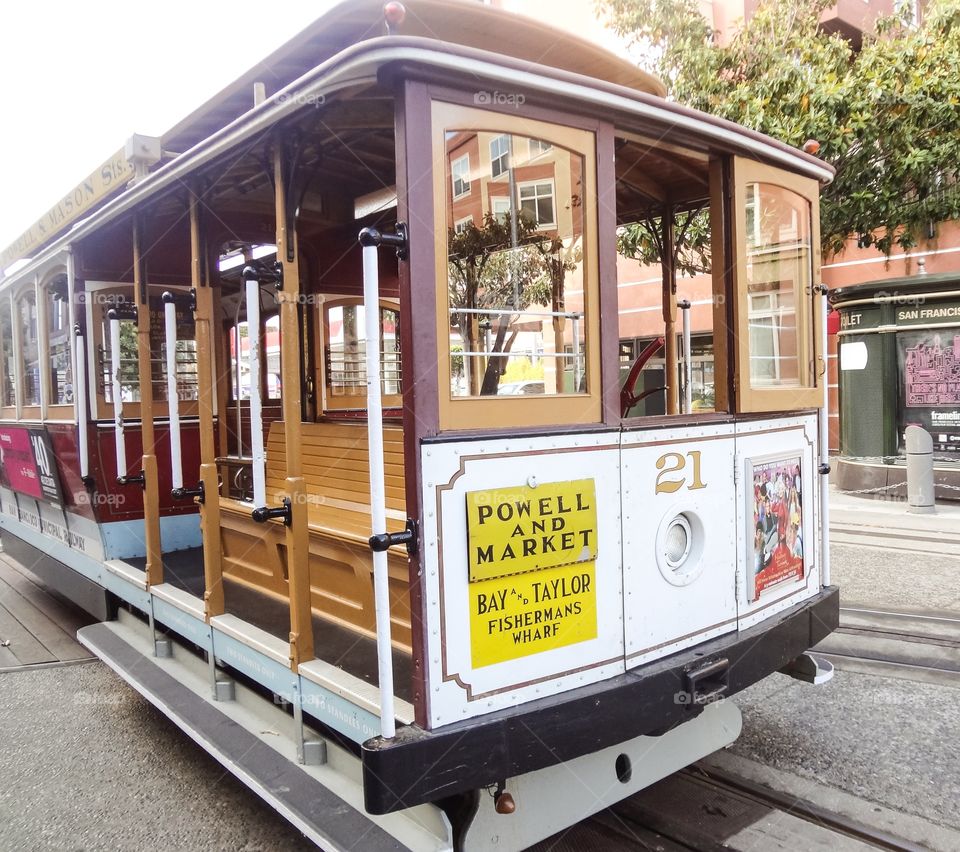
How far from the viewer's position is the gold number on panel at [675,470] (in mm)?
2879

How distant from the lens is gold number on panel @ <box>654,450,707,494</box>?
2879 millimetres

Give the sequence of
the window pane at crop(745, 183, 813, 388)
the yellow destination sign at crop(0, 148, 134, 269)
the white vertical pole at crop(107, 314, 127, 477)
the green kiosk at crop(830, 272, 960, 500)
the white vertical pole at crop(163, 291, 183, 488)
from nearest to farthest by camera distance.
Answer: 1. the window pane at crop(745, 183, 813, 388)
2. the white vertical pole at crop(163, 291, 183, 488)
3. the yellow destination sign at crop(0, 148, 134, 269)
4. the white vertical pole at crop(107, 314, 127, 477)
5. the green kiosk at crop(830, 272, 960, 500)

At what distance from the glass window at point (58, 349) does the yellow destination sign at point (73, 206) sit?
44 cm

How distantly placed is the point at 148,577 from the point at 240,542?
54 cm

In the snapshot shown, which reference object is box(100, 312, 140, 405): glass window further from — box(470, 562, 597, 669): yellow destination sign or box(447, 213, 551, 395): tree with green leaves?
box(470, 562, 597, 669): yellow destination sign

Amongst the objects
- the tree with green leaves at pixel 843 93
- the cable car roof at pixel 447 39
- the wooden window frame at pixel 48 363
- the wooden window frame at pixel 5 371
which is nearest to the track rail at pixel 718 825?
the cable car roof at pixel 447 39

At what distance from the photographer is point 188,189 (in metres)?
3.52

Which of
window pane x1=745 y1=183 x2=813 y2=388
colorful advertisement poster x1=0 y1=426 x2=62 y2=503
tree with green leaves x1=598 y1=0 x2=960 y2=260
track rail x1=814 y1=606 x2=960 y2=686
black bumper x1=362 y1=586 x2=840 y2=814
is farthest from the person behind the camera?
tree with green leaves x1=598 y1=0 x2=960 y2=260

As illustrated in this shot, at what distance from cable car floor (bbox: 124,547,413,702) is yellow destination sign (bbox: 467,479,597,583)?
0.64 metres

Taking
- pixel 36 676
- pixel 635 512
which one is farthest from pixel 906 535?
pixel 36 676

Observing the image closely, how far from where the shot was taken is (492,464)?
2.41 meters

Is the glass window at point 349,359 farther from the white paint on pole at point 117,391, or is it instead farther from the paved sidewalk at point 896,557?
the paved sidewalk at point 896,557

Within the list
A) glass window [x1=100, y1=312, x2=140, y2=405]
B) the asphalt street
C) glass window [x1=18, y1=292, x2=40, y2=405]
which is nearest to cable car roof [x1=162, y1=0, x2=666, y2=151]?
glass window [x1=100, y1=312, x2=140, y2=405]

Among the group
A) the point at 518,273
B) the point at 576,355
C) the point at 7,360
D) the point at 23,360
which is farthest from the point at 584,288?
the point at 7,360
